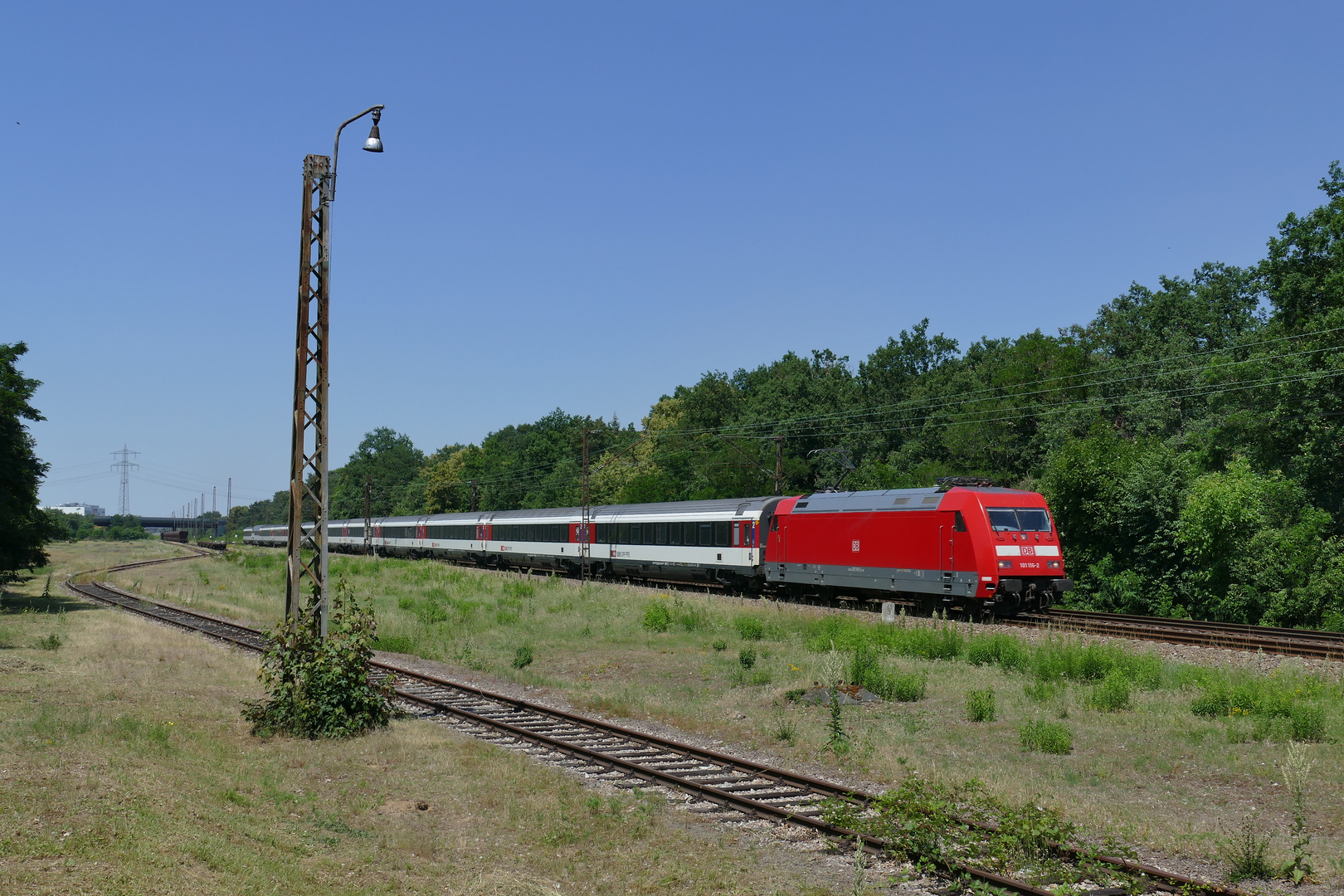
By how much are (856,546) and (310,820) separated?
20.8 metres

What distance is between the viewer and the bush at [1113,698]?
51.0 feet

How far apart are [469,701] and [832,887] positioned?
1056cm

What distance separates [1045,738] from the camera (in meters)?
13.2

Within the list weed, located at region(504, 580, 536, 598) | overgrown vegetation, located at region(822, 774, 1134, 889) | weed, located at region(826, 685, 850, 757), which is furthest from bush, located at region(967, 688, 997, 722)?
weed, located at region(504, 580, 536, 598)

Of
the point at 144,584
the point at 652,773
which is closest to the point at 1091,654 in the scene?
the point at 652,773

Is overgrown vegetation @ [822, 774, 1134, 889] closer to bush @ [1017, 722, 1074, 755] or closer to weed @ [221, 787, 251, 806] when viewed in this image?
bush @ [1017, 722, 1074, 755]

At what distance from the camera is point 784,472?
Result: 266ft

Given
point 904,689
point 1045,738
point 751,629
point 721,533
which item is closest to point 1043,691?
point 904,689

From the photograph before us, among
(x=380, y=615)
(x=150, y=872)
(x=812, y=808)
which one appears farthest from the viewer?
(x=380, y=615)

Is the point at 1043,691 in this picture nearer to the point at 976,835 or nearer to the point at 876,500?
the point at 976,835

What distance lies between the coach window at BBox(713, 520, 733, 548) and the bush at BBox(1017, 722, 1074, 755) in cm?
2246

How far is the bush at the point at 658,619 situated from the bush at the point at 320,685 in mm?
13393

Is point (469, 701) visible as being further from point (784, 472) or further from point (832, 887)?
point (784, 472)

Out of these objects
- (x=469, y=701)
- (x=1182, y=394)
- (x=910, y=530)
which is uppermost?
(x=1182, y=394)
